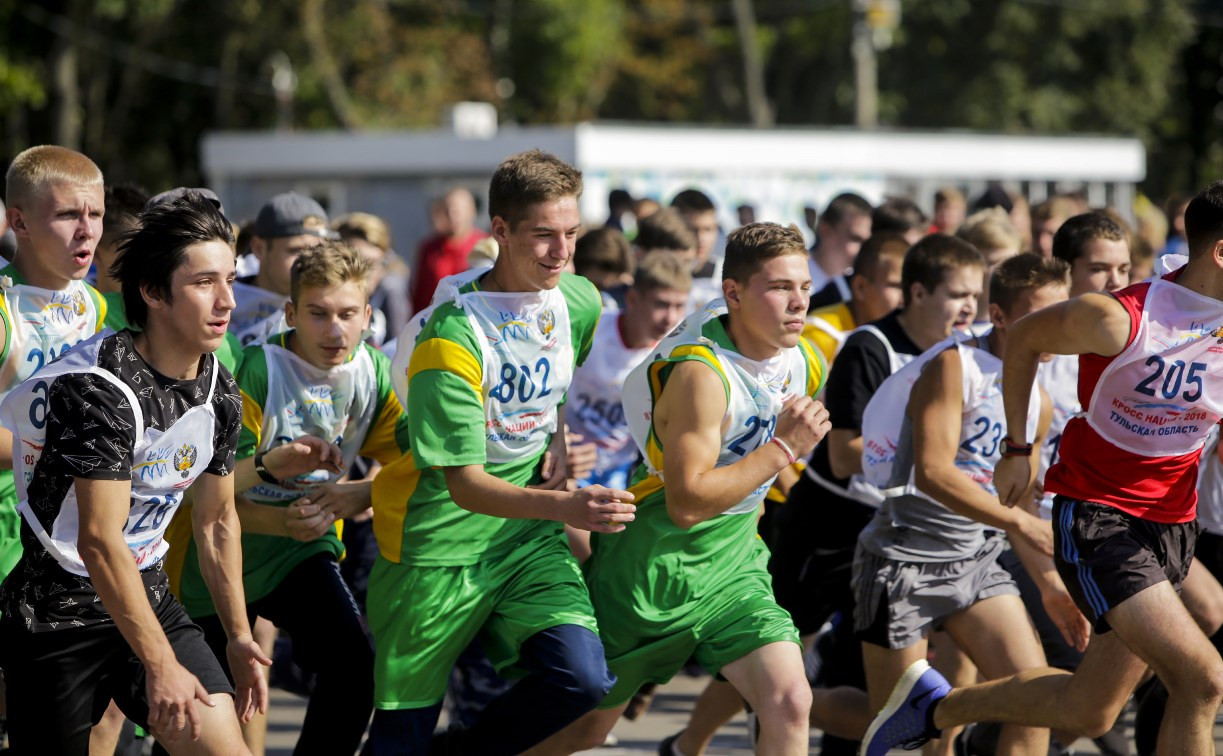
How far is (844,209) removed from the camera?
9359mm

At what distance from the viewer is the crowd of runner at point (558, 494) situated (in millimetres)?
4434

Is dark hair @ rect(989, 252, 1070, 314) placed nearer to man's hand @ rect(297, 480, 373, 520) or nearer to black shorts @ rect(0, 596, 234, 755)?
man's hand @ rect(297, 480, 373, 520)

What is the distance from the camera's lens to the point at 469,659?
6695mm

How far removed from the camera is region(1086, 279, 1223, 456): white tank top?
4.97 metres

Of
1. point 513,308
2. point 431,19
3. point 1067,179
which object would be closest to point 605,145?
point 1067,179

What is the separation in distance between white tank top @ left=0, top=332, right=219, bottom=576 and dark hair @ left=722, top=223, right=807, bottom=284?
1.60 m

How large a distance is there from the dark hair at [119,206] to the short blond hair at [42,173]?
87cm

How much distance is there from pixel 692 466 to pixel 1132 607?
137 centimetres

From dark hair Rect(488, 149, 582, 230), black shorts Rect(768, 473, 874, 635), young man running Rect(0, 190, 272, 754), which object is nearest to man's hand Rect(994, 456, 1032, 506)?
black shorts Rect(768, 473, 874, 635)

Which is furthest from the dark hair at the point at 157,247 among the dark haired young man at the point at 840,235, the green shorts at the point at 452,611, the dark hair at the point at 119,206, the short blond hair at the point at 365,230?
the dark haired young man at the point at 840,235

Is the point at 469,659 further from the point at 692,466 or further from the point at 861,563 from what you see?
the point at 692,466

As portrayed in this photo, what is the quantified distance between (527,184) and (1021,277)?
6.19 feet

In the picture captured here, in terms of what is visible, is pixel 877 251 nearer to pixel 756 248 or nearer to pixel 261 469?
pixel 756 248

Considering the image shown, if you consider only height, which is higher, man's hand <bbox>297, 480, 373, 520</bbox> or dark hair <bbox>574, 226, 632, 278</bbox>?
dark hair <bbox>574, 226, 632, 278</bbox>
